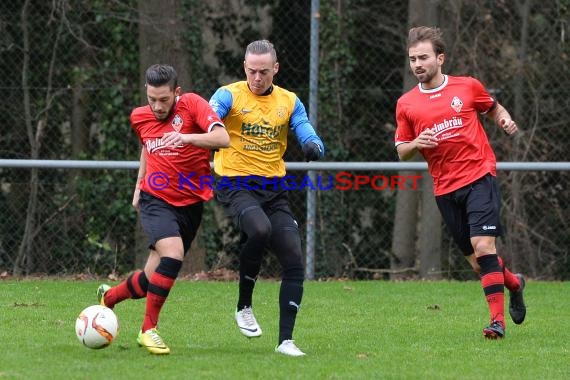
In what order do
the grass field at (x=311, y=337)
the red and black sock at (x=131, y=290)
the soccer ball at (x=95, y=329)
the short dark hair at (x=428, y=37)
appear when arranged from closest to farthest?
the grass field at (x=311, y=337) < the soccer ball at (x=95, y=329) < the red and black sock at (x=131, y=290) < the short dark hair at (x=428, y=37)

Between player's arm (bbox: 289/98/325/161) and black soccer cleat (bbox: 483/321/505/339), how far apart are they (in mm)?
1589

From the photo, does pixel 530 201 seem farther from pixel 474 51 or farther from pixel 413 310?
pixel 413 310

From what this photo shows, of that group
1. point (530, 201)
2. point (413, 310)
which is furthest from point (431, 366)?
point (530, 201)

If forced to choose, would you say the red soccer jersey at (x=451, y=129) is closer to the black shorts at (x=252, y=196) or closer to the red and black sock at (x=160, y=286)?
the black shorts at (x=252, y=196)

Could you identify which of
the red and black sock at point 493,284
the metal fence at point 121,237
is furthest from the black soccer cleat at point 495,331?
the metal fence at point 121,237

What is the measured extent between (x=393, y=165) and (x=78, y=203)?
364 centimetres

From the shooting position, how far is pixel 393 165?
36.8ft

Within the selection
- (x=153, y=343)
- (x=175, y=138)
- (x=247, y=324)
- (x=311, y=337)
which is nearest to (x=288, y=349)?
(x=247, y=324)

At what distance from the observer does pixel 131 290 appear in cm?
734

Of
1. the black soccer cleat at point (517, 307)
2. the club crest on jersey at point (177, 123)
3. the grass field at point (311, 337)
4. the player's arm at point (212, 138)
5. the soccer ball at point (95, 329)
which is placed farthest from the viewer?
the black soccer cleat at point (517, 307)

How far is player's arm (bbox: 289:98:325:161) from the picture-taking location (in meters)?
6.80

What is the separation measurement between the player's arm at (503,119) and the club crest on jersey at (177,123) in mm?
2190

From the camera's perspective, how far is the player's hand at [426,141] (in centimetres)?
732

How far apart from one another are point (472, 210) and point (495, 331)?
81 centimetres
